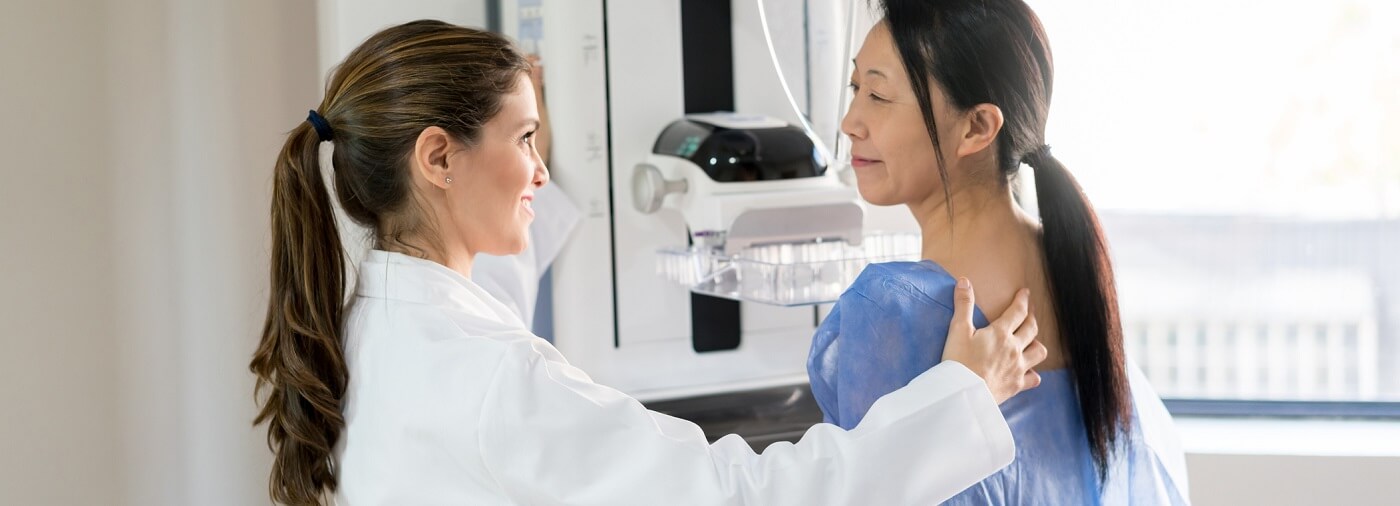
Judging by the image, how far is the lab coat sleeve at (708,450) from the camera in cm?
92

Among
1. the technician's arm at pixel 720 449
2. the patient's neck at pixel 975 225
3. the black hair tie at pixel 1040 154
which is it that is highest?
the black hair tie at pixel 1040 154

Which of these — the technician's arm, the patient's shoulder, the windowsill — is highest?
the patient's shoulder

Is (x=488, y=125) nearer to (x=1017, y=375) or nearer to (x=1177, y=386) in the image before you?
(x=1017, y=375)

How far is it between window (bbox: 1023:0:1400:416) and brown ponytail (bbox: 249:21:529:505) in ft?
4.59

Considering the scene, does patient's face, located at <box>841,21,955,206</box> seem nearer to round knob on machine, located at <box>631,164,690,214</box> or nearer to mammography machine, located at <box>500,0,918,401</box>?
mammography machine, located at <box>500,0,918,401</box>

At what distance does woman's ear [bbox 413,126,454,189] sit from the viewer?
1055mm

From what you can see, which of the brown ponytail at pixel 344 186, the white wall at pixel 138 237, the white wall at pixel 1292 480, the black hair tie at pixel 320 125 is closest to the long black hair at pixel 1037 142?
the brown ponytail at pixel 344 186

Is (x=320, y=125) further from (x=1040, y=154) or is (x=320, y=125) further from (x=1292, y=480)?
(x=1292, y=480)

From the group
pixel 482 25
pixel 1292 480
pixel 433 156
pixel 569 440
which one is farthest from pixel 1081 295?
pixel 1292 480

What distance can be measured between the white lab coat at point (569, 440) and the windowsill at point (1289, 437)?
1.33 m

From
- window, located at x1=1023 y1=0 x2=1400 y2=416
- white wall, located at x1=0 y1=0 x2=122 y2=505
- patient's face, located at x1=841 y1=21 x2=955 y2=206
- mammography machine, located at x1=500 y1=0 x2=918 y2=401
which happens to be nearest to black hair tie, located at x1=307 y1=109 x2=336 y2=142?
patient's face, located at x1=841 y1=21 x2=955 y2=206

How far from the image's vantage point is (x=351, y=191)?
111cm

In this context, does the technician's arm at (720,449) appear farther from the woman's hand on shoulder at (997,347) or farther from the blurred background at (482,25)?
the blurred background at (482,25)

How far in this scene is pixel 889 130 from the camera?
111 centimetres
